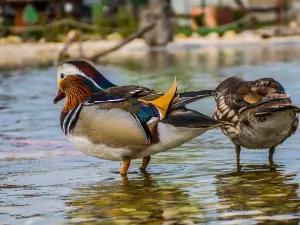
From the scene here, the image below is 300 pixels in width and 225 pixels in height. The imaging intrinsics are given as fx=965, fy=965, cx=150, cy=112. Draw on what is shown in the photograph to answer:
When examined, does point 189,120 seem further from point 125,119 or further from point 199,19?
point 199,19

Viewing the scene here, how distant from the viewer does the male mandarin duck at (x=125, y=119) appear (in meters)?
8.41

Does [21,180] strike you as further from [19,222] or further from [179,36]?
[179,36]

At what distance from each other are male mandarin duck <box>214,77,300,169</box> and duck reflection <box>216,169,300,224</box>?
369mm

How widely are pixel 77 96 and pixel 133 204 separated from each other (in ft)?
5.43

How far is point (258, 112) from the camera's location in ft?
27.7

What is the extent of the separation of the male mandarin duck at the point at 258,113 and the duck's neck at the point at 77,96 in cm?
133

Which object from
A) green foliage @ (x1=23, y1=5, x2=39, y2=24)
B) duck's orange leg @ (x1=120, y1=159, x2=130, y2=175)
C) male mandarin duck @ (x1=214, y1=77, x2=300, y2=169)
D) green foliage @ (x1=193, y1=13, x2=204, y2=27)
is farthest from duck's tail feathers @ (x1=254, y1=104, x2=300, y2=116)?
green foliage @ (x1=193, y1=13, x2=204, y2=27)

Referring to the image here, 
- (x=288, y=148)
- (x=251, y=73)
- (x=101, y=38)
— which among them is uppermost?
(x=288, y=148)

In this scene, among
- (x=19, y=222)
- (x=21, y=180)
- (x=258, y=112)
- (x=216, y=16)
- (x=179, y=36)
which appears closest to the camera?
(x=19, y=222)

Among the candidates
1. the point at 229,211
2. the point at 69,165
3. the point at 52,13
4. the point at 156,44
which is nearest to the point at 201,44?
the point at 156,44

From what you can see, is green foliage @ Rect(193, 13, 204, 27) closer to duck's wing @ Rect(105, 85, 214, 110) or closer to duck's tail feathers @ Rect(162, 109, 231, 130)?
duck's wing @ Rect(105, 85, 214, 110)

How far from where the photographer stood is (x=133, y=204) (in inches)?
310

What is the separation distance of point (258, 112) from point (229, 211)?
1.39m

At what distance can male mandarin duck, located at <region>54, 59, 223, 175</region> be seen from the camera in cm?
841
